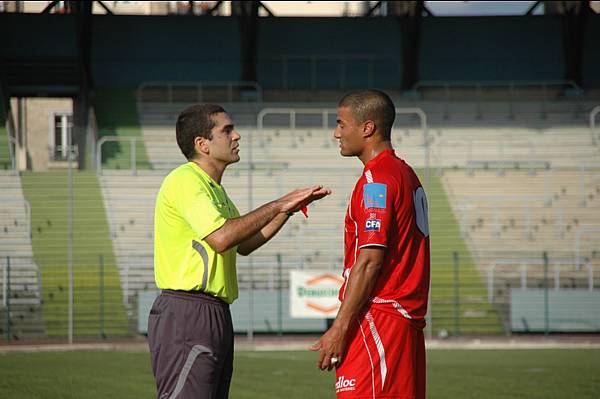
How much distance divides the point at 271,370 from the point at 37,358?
4.70 metres

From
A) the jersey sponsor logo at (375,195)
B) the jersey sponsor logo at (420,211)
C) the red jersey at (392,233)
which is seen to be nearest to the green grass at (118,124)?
the jersey sponsor logo at (420,211)

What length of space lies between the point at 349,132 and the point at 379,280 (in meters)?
0.76

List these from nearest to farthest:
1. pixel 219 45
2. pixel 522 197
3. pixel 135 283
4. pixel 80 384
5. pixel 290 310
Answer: pixel 80 384
pixel 290 310
pixel 135 283
pixel 522 197
pixel 219 45

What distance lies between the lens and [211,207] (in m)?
5.67

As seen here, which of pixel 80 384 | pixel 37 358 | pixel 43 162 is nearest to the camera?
pixel 80 384

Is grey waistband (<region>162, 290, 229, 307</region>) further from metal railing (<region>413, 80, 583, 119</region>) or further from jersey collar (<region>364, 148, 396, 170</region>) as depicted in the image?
metal railing (<region>413, 80, 583, 119</region>)

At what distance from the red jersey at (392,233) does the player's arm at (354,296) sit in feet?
0.20

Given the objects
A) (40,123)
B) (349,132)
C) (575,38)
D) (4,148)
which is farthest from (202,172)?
(40,123)

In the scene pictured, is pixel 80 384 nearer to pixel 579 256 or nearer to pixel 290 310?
pixel 290 310

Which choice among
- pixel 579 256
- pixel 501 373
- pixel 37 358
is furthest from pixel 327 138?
pixel 501 373

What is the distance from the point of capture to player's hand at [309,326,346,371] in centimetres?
532

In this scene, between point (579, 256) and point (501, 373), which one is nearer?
point (501, 373)

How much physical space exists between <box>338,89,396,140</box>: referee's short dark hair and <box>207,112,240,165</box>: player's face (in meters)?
0.70

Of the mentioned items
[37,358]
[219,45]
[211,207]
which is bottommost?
[37,358]
